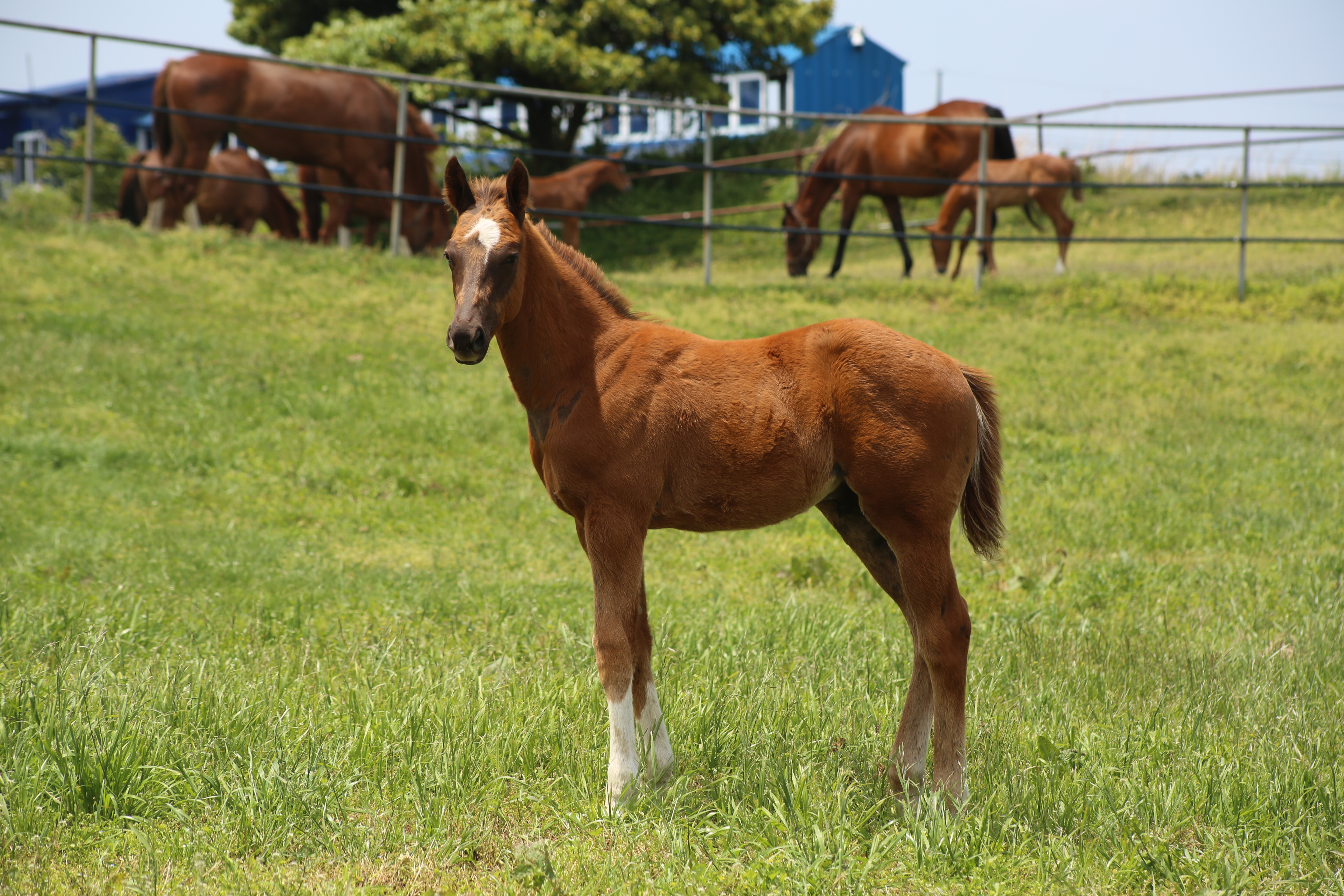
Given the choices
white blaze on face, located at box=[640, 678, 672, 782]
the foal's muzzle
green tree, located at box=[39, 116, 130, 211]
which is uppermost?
green tree, located at box=[39, 116, 130, 211]

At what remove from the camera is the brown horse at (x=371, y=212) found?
49.6 ft

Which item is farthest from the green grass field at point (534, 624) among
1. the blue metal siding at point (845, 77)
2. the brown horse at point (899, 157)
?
the blue metal siding at point (845, 77)

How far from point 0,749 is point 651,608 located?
118 inches

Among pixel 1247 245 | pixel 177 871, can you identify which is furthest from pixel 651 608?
pixel 1247 245

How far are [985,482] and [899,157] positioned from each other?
40.7ft

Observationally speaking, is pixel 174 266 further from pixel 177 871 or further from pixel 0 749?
pixel 177 871

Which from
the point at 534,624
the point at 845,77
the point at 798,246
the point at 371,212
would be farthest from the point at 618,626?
the point at 845,77

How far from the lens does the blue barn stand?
1490 inches

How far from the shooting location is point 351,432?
8047mm

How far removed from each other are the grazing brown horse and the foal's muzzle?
1241 cm

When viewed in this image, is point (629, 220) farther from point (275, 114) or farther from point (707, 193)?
point (275, 114)

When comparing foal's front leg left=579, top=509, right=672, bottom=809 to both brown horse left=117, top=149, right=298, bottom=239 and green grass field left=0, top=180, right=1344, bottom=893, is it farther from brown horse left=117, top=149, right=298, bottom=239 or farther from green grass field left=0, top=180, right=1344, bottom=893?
brown horse left=117, top=149, right=298, bottom=239

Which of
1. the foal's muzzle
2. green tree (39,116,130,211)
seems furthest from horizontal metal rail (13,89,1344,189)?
green tree (39,116,130,211)

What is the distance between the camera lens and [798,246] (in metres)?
16.3
